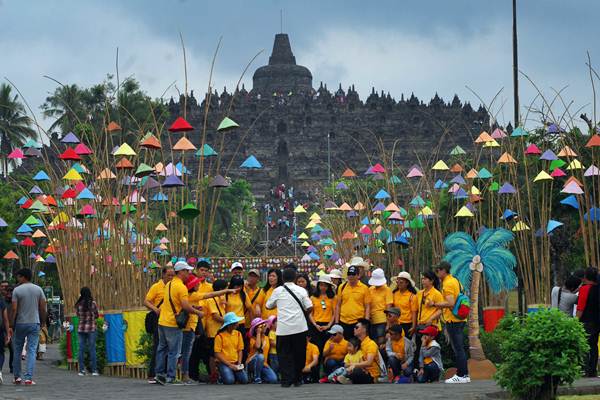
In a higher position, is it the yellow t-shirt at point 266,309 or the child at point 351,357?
the yellow t-shirt at point 266,309

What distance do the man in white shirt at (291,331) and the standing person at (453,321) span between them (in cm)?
140

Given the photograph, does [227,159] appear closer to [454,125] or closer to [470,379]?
[454,125]

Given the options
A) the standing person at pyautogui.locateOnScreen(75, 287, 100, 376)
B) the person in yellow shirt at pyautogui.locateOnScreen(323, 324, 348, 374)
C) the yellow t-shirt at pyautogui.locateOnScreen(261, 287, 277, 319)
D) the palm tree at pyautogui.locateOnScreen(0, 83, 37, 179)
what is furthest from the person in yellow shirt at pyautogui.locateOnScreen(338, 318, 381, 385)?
the palm tree at pyautogui.locateOnScreen(0, 83, 37, 179)

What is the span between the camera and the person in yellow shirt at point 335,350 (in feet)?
49.5

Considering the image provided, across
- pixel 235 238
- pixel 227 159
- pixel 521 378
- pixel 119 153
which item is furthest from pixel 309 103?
pixel 521 378

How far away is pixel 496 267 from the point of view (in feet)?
55.6

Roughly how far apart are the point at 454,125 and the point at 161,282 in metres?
95.4

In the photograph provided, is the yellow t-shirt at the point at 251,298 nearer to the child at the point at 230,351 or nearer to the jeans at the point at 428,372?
the child at the point at 230,351

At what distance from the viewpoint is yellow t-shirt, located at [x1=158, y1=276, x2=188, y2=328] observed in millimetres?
14672

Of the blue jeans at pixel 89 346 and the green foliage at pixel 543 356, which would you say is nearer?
the green foliage at pixel 543 356

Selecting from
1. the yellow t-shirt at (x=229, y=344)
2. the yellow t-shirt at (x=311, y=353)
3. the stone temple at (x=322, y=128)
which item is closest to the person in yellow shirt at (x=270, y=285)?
the yellow t-shirt at (x=229, y=344)

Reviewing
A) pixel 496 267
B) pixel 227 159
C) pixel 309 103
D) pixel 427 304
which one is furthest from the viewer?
pixel 309 103

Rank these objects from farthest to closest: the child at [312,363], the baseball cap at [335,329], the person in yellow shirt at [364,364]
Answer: the baseball cap at [335,329] → the child at [312,363] → the person in yellow shirt at [364,364]

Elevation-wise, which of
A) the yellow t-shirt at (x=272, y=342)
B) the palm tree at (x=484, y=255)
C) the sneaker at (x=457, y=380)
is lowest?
the sneaker at (x=457, y=380)
